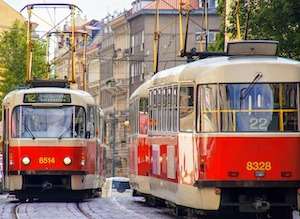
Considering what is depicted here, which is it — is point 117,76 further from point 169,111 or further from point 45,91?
point 169,111

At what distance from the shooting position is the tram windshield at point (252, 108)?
19.9m

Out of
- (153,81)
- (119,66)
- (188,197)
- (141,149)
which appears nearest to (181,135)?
(188,197)

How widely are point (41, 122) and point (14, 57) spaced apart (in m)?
39.3

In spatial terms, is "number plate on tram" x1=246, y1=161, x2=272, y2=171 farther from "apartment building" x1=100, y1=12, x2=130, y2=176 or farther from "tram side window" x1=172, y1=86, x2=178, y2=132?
"apartment building" x1=100, y1=12, x2=130, y2=176

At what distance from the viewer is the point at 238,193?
20.2 meters

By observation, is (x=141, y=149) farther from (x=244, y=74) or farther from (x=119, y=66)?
(x=119, y=66)

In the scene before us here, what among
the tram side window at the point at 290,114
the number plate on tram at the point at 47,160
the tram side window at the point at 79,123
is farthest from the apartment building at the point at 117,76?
the tram side window at the point at 290,114

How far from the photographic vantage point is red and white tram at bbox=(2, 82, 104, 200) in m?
31.1

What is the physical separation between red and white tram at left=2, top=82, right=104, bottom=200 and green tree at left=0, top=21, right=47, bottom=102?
36.0 metres

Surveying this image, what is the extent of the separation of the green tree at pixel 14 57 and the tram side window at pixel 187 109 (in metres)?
46.1

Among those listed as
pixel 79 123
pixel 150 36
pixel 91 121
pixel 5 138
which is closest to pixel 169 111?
pixel 79 123

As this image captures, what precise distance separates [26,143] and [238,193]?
1185 cm

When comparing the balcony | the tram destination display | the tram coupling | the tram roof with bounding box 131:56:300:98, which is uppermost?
the balcony

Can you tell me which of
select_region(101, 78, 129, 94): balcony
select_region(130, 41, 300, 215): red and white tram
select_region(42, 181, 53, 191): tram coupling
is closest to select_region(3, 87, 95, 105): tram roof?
select_region(42, 181, 53, 191): tram coupling
